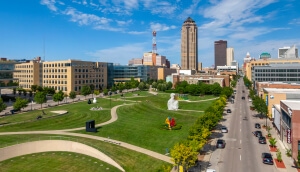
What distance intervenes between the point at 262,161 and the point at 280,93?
4018 cm

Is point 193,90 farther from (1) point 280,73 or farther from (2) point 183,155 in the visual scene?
(2) point 183,155

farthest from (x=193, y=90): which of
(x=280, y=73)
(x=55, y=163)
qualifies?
(x=55, y=163)

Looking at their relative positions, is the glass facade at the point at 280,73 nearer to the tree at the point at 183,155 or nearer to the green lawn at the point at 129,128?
the green lawn at the point at 129,128

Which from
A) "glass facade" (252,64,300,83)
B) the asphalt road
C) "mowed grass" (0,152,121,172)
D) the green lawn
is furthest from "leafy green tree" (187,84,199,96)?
"mowed grass" (0,152,121,172)

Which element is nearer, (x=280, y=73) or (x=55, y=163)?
(x=55, y=163)

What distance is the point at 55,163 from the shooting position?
39.8 meters

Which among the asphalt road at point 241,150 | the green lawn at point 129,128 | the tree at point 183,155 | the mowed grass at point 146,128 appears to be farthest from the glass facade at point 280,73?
the tree at point 183,155

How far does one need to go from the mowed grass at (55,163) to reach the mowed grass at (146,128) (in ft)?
34.6

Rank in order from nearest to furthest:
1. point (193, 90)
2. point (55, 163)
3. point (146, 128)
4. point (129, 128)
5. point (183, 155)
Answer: point (183, 155), point (55, 163), point (129, 128), point (146, 128), point (193, 90)

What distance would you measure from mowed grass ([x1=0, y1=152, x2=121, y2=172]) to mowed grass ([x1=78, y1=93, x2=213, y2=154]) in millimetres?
10560

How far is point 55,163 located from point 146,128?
25786 mm

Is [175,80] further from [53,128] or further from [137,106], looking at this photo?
[53,128]

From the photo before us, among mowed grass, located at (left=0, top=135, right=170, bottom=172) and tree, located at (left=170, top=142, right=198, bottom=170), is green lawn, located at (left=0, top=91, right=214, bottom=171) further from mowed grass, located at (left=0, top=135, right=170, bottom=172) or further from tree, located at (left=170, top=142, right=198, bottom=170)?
tree, located at (left=170, top=142, right=198, bottom=170)

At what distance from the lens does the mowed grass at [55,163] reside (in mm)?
37625
